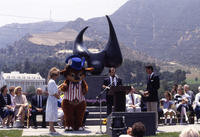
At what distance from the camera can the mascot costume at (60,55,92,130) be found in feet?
36.0

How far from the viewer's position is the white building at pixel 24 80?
479 feet

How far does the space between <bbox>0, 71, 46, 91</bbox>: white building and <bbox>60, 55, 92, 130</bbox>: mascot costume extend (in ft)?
442

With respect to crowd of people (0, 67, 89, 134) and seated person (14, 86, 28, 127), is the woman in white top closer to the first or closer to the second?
crowd of people (0, 67, 89, 134)

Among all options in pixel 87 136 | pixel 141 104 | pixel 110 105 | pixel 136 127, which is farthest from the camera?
pixel 141 104

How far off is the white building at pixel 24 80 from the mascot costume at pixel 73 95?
134758 mm

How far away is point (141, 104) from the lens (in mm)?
13844

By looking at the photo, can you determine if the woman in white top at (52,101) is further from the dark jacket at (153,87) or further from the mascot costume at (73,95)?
the dark jacket at (153,87)

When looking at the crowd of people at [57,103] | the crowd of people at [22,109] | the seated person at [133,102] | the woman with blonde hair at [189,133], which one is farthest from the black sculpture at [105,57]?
the woman with blonde hair at [189,133]

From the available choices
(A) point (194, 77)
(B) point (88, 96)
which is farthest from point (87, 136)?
(A) point (194, 77)

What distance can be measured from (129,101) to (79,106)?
251 centimetres

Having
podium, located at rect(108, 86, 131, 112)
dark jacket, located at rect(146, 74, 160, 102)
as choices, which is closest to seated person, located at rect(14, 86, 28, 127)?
podium, located at rect(108, 86, 131, 112)

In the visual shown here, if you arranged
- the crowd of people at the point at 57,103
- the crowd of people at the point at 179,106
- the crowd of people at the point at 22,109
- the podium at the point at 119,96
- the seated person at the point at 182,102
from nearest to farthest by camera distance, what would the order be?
1. the podium at the point at 119,96
2. the crowd of people at the point at 57,103
3. the crowd of people at the point at 22,109
4. the crowd of people at the point at 179,106
5. the seated person at the point at 182,102

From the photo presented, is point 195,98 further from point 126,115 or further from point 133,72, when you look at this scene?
point 133,72

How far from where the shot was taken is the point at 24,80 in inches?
5768
